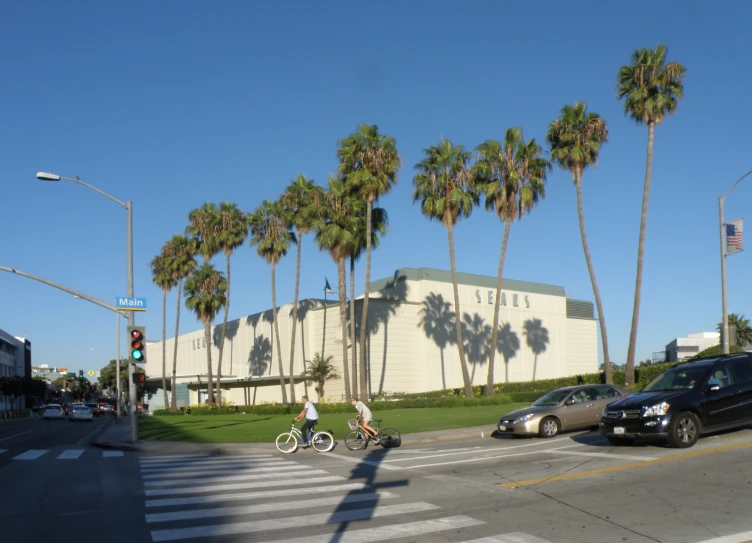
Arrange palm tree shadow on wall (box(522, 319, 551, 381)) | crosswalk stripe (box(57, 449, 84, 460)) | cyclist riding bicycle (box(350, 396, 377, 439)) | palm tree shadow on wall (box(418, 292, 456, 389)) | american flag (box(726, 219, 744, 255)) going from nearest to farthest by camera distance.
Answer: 1. cyclist riding bicycle (box(350, 396, 377, 439))
2. crosswalk stripe (box(57, 449, 84, 460))
3. american flag (box(726, 219, 744, 255))
4. palm tree shadow on wall (box(418, 292, 456, 389))
5. palm tree shadow on wall (box(522, 319, 551, 381))

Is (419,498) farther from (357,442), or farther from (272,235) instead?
(272,235)

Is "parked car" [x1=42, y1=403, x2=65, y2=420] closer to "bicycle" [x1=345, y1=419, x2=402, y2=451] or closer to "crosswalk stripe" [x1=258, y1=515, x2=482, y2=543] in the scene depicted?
"bicycle" [x1=345, y1=419, x2=402, y2=451]

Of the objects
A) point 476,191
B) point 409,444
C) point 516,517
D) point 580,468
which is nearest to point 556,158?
point 476,191

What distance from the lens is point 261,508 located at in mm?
10703

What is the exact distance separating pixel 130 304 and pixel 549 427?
15181 millimetres

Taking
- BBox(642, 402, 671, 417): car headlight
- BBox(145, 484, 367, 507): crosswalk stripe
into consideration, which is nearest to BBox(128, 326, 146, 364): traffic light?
BBox(145, 484, 367, 507): crosswalk stripe

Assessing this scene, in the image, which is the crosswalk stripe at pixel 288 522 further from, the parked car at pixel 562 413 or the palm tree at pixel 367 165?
the palm tree at pixel 367 165

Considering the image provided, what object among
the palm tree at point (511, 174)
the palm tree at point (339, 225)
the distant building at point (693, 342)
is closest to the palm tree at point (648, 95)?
the palm tree at point (511, 174)

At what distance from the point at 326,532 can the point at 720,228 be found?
69.7 ft

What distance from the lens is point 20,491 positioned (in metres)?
13.2

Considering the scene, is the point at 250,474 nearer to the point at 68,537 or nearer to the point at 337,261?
the point at 68,537

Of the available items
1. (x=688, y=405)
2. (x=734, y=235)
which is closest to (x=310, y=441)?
(x=688, y=405)

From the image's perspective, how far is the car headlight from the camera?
14.2 metres

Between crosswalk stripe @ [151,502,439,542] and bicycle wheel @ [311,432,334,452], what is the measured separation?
9446mm
